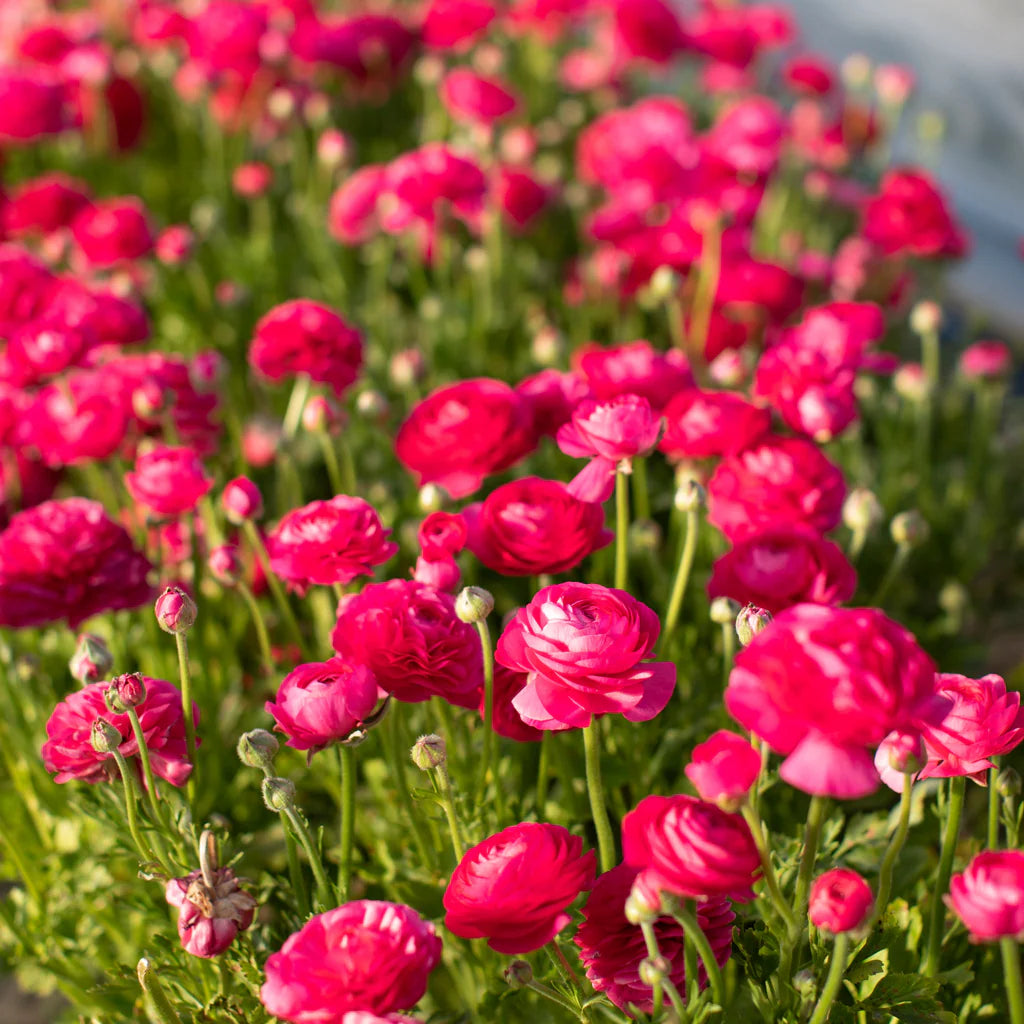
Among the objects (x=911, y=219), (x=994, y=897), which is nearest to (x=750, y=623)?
(x=994, y=897)

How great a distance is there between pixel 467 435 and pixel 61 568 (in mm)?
445

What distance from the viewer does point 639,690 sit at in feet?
2.70

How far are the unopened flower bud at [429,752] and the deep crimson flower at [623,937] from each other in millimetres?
156

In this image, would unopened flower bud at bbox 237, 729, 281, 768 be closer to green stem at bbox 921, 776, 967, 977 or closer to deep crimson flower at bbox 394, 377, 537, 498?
deep crimson flower at bbox 394, 377, 537, 498

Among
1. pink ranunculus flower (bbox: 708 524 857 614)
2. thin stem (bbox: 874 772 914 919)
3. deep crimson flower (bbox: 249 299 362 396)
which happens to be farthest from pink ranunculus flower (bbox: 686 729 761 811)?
deep crimson flower (bbox: 249 299 362 396)

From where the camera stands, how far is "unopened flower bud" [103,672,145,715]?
35.0 inches

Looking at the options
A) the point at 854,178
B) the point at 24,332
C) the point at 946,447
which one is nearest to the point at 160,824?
the point at 24,332

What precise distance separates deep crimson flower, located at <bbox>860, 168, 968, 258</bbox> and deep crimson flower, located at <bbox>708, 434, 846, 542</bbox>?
1049 millimetres

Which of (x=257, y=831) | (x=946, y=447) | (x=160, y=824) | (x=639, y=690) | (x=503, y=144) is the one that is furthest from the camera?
(x=503, y=144)

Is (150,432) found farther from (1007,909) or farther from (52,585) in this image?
(1007,909)

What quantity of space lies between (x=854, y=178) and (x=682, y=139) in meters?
A: 1.14

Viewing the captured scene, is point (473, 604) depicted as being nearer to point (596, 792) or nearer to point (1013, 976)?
point (596, 792)

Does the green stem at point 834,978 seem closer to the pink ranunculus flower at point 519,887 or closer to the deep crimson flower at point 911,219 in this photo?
the pink ranunculus flower at point 519,887

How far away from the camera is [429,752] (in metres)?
0.88
